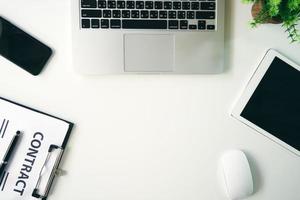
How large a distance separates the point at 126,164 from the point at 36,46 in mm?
304

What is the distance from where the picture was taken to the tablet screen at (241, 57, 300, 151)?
76cm

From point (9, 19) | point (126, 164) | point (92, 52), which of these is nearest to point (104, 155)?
point (126, 164)

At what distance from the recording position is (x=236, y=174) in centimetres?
76

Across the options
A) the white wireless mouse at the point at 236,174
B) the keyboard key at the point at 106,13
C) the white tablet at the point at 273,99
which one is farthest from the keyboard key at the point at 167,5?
the white wireless mouse at the point at 236,174

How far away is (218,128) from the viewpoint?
781mm

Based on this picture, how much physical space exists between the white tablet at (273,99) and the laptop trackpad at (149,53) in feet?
0.59

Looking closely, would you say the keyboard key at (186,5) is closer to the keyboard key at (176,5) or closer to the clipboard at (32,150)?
the keyboard key at (176,5)

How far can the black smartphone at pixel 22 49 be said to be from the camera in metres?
0.71

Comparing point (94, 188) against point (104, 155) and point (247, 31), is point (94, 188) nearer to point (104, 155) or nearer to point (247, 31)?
point (104, 155)

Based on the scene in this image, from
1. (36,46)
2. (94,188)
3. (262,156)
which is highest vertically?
(36,46)

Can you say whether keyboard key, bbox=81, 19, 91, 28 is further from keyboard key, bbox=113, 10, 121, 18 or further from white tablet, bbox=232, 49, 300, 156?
white tablet, bbox=232, 49, 300, 156

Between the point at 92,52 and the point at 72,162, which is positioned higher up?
the point at 92,52

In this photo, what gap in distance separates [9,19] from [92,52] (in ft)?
0.58

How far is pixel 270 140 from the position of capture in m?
0.79
